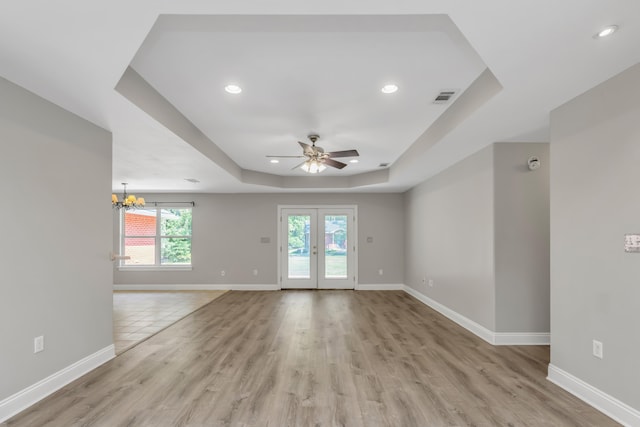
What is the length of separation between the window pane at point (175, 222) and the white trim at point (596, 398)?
7.61 meters

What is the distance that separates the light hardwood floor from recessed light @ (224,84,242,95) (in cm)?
261

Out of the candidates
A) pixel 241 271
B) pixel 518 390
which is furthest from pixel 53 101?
pixel 241 271

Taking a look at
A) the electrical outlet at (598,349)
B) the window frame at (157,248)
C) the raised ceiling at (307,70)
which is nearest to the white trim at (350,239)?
the window frame at (157,248)

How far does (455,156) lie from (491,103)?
76.0 inches

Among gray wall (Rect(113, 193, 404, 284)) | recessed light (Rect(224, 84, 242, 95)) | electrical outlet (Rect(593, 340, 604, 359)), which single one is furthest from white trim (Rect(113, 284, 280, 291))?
electrical outlet (Rect(593, 340, 604, 359))

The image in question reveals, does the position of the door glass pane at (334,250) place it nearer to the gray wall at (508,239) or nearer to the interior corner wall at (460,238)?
the interior corner wall at (460,238)

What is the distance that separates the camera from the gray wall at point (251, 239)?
8.23 meters

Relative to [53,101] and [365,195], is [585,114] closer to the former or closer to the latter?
[53,101]

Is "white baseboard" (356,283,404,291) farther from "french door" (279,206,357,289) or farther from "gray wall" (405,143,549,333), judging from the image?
"gray wall" (405,143,549,333)

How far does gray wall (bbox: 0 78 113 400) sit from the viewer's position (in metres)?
2.49

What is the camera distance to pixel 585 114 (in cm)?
274

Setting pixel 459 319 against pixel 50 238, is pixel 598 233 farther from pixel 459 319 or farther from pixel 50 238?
pixel 50 238

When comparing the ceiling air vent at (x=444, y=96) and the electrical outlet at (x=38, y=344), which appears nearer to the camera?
the electrical outlet at (x=38, y=344)

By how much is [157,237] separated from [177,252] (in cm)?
62
